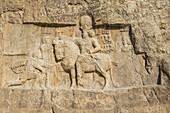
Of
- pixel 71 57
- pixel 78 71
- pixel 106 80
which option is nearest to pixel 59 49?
pixel 71 57

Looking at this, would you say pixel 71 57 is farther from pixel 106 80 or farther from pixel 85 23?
pixel 106 80

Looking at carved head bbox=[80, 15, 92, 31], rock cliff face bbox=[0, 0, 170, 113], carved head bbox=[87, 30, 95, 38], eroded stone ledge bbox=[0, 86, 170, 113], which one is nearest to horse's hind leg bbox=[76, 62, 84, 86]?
rock cliff face bbox=[0, 0, 170, 113]

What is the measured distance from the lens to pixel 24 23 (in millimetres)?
5598

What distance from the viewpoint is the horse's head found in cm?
560

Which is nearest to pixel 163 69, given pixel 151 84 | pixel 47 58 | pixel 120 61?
pixel 151 84

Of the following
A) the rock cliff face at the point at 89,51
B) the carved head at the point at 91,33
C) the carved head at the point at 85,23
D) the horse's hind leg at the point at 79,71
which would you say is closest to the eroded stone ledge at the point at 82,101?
the rock cliff face at the point at 89,51

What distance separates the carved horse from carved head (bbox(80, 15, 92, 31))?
0.46 metres

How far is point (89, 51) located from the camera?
5.62m

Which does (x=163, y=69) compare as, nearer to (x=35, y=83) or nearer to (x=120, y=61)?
(x=120, y=61)

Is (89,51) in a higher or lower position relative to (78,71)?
higher

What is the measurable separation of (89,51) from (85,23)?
2.20ft

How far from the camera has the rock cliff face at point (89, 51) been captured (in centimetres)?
542

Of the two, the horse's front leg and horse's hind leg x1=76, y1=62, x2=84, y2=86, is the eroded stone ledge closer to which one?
the horse's front leg

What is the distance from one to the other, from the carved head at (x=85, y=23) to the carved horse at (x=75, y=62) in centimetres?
46
